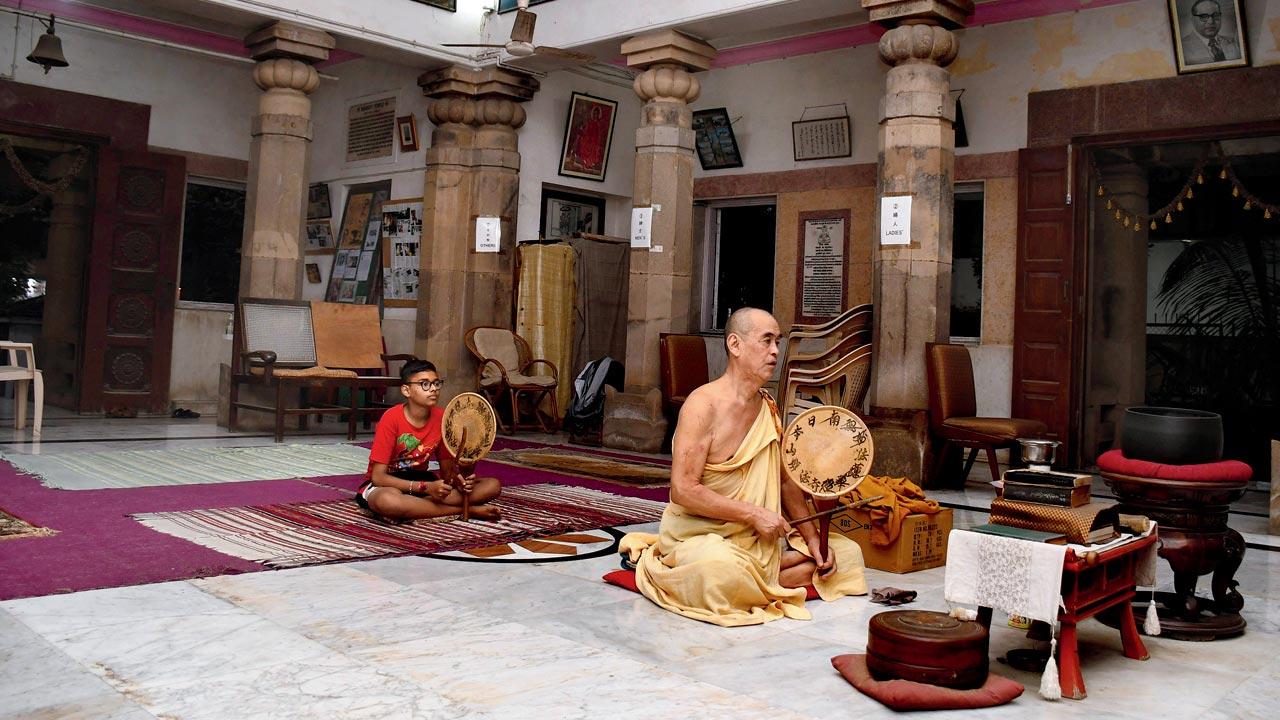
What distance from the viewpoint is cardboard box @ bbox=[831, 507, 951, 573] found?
4.88 m

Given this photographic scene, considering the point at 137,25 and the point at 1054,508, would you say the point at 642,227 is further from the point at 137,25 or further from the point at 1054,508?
the point at 1054,508

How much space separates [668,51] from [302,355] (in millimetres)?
4405

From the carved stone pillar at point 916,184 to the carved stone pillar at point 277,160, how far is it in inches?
210

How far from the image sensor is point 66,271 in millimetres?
11398

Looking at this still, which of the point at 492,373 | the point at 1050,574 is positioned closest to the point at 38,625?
the point at 1050,574

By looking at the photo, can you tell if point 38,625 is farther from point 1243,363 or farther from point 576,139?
point 1243,363

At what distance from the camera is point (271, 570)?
14.1 feet

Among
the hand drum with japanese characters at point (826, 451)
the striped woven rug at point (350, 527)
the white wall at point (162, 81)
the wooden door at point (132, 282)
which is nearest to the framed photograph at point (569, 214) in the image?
the white wall at point (162, 81)

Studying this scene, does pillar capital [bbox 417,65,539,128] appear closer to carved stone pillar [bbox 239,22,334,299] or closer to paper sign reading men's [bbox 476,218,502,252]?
paper sign reading men's [bbox 476,218,502,252]

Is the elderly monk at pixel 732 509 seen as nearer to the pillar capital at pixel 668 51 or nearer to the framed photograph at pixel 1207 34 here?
the pillar capital at pixel 668 51

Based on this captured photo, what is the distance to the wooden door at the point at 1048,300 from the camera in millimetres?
8836

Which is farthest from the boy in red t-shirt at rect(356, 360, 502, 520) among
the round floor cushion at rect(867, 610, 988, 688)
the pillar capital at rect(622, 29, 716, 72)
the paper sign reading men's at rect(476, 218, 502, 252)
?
the paper sign reading men's at rect(476, 218, 502, 252)

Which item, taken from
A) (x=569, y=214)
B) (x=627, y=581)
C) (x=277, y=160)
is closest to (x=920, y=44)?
(x=627, y=581)

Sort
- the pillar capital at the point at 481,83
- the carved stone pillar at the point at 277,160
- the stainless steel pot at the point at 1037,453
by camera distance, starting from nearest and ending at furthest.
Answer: the stainless steel pot at the point at 1037,453, the carved stone pillar at the point at 277,160, the pillar capital at the point at 481,83
